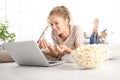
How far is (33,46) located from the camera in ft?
3.20

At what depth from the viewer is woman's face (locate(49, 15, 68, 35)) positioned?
5.77ft

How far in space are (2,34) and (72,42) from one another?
2.86 ft

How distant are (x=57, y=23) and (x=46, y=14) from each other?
69.0 inches

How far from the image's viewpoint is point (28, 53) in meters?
1.03

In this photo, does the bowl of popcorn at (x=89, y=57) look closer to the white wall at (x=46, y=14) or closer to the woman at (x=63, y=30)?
the woman at (x=63, y=30)

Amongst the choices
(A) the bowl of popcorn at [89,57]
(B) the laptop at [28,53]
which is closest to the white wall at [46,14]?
(B) the laptop at [28,53]

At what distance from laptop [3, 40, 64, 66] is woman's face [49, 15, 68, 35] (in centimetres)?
71

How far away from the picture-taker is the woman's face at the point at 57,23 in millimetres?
1758

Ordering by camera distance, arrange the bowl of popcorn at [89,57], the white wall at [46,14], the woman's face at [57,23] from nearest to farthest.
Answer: the bowl of popcorn at [89,57], the woman's face at [57,23], the white wall at [46,14]

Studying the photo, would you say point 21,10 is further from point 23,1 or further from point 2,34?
point 2,34

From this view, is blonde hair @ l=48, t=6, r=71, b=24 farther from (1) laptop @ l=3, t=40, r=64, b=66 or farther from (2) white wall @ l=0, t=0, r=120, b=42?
(2) white wall @ l=0, t=0, r=120, b=42

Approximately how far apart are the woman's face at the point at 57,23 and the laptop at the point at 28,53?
71 cm

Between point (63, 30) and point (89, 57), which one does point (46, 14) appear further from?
point (89, 57)

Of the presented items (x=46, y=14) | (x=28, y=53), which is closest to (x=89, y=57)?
(x=28, y=53)
